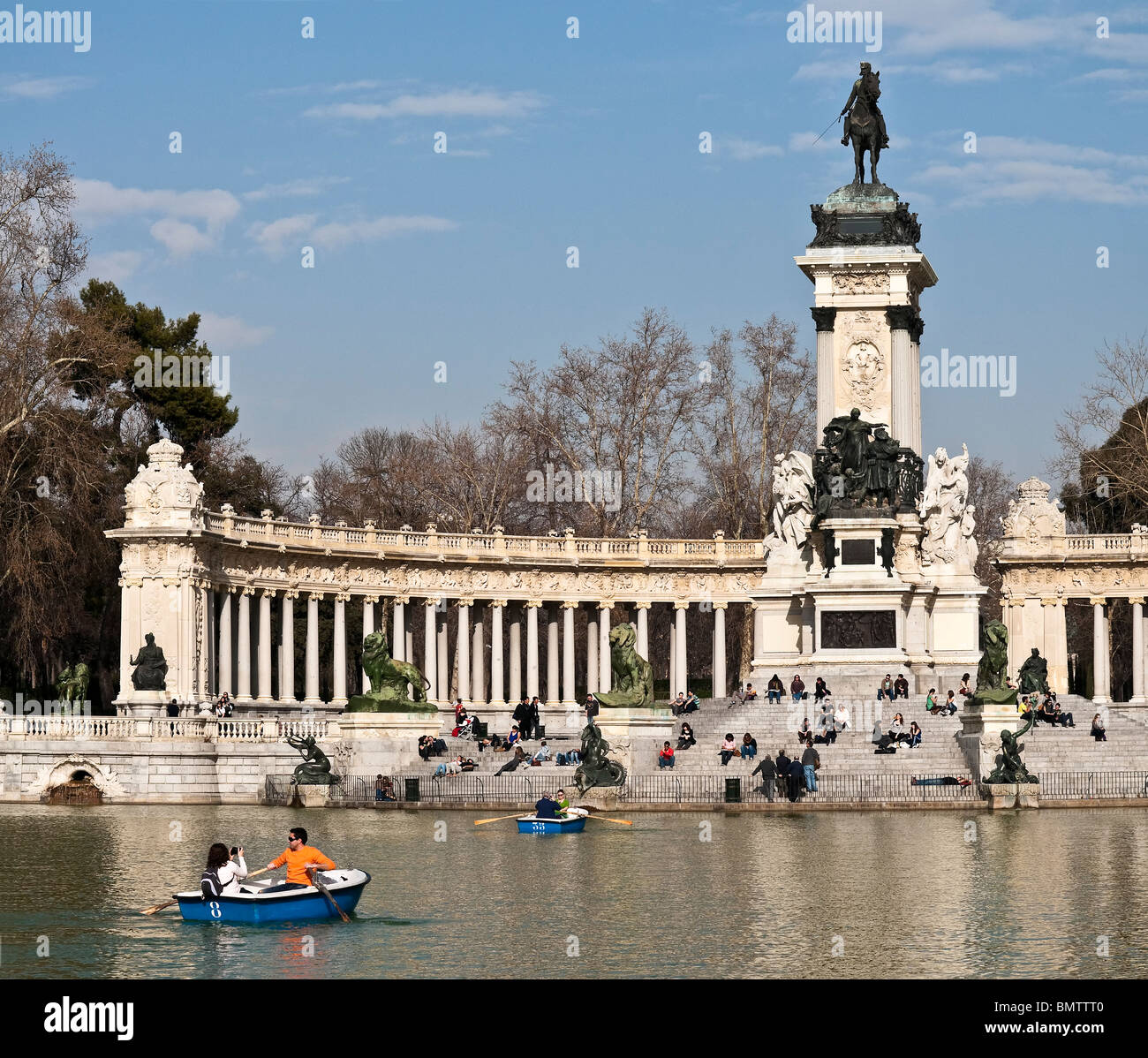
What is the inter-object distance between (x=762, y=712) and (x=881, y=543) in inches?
285

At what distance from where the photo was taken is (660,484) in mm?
91500

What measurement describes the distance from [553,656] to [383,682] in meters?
28.0

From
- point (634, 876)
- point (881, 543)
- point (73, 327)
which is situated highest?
point (73, 327)

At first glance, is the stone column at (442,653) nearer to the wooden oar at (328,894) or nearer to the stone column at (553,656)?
the stone column at (553,656)

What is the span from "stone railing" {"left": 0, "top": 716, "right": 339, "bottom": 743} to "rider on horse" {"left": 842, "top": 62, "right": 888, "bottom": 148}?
2594 cm

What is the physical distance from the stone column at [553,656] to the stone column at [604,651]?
167 centimetres

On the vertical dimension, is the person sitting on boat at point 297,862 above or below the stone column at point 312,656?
below

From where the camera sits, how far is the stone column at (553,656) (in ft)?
266

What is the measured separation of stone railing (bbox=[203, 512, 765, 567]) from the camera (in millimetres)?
72250

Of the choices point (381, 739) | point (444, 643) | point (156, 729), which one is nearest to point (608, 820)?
point (381, 739)

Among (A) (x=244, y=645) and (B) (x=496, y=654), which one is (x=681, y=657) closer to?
(B) (x=496, y=654)

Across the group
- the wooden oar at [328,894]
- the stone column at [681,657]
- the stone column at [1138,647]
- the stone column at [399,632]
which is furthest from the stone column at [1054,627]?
the wooden oar at [328,894]
